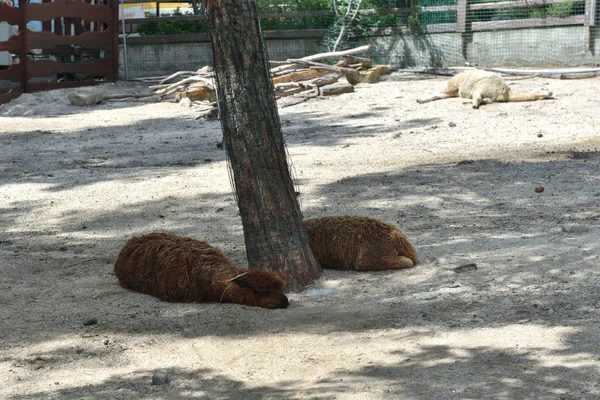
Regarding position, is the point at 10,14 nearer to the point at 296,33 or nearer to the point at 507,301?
the point at 296,33

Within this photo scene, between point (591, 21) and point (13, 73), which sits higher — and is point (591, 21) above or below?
above

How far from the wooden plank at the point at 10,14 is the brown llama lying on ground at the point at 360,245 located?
41.1ft

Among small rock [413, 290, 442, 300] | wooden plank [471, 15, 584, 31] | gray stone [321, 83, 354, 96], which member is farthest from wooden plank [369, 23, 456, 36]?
small rock [413, 290, 442, 300]

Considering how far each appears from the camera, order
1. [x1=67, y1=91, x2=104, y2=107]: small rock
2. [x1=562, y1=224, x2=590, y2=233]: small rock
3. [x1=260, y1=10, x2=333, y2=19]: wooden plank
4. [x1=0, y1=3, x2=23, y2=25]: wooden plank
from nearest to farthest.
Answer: [x1=562, y1=224, x2=590, y2=233]: small rock, [x1=67, y1=91, x2=104, y2=107]: small rock, [x1=0, y1=3, x2=23, y2=25]: wooden plank, [x1=260, y1=10, x2=333, y2=19]: wooden plank

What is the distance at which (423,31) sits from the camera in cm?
A: 1789

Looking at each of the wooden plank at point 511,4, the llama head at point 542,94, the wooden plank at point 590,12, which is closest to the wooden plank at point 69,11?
the wooden plank at point 511,4

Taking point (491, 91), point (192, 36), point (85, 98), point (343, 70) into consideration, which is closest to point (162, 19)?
point (192, 36)

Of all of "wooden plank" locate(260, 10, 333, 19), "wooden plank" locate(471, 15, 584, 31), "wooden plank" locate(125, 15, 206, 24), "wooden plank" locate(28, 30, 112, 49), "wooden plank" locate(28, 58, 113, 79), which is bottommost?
"wooden plank" locate(28, 58, 113, 79)

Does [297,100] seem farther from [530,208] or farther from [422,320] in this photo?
[422,320]

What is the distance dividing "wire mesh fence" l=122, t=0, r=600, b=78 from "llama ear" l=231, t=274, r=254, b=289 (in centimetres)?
1077

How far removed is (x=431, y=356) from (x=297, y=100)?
11412mm

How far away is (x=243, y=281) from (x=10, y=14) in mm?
13326

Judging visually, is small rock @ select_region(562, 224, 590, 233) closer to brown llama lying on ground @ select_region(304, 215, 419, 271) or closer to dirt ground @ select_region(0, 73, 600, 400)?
dirt ground @ select_region(0, 73, 600, 400)

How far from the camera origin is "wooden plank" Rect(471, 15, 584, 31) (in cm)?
1534
